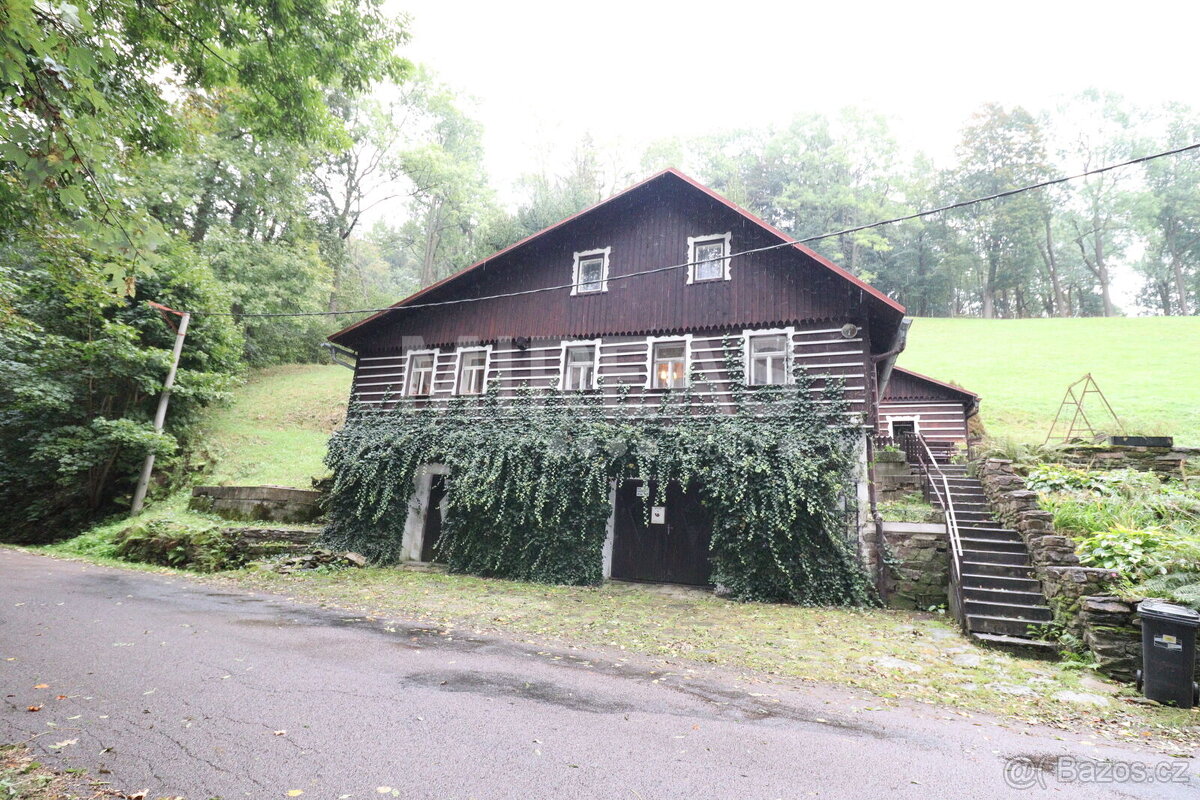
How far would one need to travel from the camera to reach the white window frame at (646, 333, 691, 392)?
13406mm

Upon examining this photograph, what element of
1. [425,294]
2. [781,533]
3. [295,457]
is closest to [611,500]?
[781,533]

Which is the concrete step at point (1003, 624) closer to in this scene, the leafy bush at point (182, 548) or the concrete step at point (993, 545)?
the concrete step at point (993, 545)

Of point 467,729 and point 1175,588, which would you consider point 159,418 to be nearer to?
point 467,729

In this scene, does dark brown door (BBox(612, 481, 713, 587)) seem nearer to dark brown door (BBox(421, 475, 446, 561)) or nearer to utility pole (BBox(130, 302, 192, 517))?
dark brown door (BBox(421, 475, 446, 561))

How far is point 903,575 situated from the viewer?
10609 millimetres

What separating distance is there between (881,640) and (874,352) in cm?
823

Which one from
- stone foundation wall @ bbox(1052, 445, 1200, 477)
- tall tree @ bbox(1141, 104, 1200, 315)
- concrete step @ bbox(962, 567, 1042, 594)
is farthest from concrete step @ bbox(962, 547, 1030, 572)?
A: tall tree @ bbox(1141, 104, 1200, 315)

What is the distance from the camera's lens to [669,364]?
1376cm

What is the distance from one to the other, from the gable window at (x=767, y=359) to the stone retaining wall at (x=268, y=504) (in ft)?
41.8

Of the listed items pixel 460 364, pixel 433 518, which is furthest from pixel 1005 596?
pixel 460 364

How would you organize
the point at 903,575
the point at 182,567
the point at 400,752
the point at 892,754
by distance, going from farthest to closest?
the point at 182,567 < the point at 903,575 < the point at 892,754 < the point at 400,752

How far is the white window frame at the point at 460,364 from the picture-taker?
1573 centimetres

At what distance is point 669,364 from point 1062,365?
101 ft

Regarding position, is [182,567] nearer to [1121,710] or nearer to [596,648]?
[596,648]
